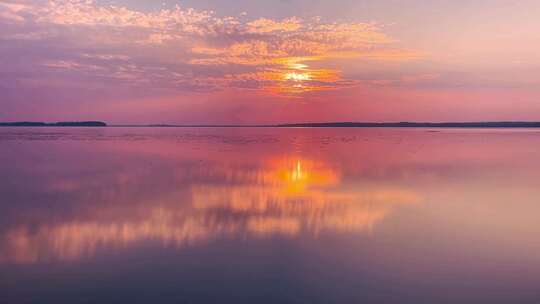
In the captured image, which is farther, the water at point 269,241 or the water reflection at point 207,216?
the water reflection at point 207,216

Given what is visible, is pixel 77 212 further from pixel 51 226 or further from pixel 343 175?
pixel 343 175

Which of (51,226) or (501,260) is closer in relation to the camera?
(501,260)

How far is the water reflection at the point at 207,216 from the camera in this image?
708 cm

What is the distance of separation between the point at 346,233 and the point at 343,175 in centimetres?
834

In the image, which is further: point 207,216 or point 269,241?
point 207,216

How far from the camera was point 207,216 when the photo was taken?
29.6 feet

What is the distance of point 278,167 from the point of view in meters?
18.9

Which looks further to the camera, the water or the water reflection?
the water reflection

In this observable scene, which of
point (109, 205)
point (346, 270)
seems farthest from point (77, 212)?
point (346, 270)

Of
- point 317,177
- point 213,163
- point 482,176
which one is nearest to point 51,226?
point 317,177

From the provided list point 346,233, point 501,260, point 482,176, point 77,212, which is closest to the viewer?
point 501,260

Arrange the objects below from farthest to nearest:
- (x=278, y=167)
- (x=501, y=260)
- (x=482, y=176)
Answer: (x=278, y=167), (x=482, y=176), (x=501, y=260)

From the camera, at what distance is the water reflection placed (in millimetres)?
7078

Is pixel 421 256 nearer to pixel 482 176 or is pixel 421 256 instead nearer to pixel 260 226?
pixel 260 226
